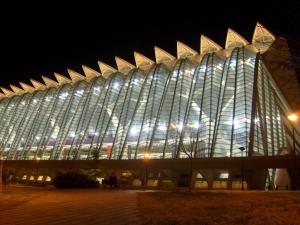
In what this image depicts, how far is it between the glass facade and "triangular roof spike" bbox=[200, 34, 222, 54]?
0.92 metres

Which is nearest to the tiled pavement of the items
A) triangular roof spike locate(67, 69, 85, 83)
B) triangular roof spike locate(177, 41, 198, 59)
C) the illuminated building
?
the illuminated building

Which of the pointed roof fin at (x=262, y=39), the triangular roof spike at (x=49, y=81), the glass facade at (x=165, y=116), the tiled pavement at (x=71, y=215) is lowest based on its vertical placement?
the tiled pavement at (x=71, y=215)

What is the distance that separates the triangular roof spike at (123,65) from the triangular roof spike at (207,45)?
1359 centimetres

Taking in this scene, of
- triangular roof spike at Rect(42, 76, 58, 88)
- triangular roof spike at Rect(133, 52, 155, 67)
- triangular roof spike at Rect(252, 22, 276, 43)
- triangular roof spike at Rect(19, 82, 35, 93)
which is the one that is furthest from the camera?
triangular roof spike at Rect(19, 82, 35, 93)

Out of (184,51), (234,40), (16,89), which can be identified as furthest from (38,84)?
(234,40)

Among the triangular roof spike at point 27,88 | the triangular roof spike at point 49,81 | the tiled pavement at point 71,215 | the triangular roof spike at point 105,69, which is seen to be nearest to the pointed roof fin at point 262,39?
the triangular roof spike at point 105,69

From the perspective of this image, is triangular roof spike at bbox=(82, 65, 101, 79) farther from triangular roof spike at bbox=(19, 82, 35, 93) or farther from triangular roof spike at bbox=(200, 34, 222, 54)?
triangular roof spike at bbox=(200, 34, 222, 54)

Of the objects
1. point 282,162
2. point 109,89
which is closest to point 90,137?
point 109,89

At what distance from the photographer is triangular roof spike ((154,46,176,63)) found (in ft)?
182

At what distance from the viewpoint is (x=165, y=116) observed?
47.4 m

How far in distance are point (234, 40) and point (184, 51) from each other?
317 inches

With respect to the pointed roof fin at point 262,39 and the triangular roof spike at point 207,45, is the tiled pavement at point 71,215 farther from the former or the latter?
the triangular roof spike at point 207,45

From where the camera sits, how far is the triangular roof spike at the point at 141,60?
191ft

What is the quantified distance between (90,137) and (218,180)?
78.2ft
